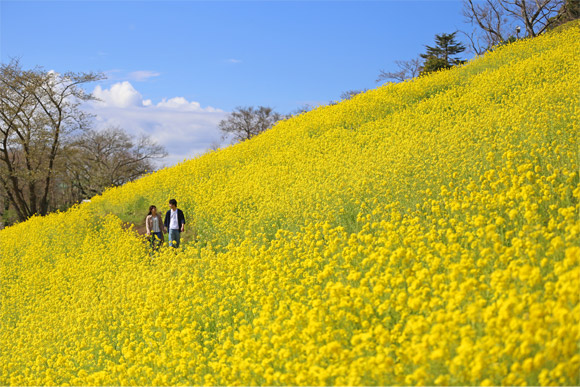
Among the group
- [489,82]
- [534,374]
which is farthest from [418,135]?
[534,374]

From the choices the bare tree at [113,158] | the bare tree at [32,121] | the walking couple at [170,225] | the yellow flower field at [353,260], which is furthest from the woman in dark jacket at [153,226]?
the bare tree at [113,158]

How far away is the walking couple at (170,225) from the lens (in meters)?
10.5

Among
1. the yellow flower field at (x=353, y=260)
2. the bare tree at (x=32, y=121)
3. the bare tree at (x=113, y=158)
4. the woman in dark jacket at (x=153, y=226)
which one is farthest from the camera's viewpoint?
the bare tree at (x=113, y=158)

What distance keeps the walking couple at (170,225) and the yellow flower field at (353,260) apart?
1.88 feet

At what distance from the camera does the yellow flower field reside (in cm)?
295

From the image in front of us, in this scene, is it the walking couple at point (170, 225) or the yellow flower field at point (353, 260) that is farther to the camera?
the walking couple at point (170, 225)

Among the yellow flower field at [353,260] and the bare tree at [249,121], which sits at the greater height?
the bare tree at [249,121]

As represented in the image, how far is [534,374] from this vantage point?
2623 mm

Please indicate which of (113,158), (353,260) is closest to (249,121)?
(113,158)

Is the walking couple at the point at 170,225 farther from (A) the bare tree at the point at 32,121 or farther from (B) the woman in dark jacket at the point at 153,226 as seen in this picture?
(A) the bare tree at the point at 32,121

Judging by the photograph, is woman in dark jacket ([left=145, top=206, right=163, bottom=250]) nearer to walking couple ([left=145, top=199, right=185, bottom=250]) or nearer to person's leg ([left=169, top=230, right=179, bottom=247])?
walking couple ([left=145, top=199, right=185, bottom=250])

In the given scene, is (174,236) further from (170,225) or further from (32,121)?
(32,121)

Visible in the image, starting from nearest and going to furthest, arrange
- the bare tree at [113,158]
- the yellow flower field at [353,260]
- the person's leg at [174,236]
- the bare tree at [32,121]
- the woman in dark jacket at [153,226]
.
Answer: the yellow flower field at [353,260], the person's leg at [174,236], the woman in dark jacket at [153,226], the bare tree at [32,121], the bare tree at [113,158]

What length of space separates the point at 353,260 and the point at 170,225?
641 cm
